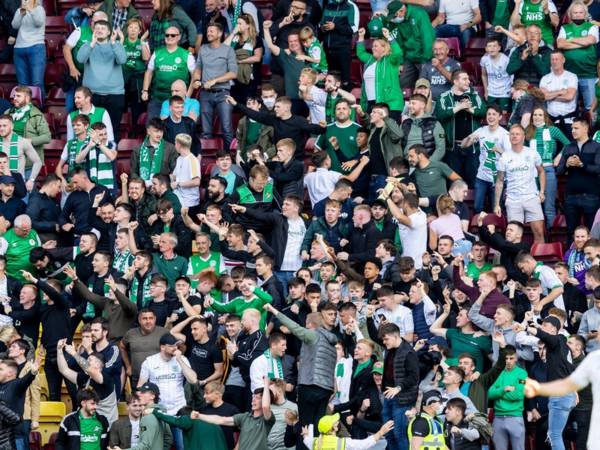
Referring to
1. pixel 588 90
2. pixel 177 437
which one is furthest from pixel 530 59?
pixel 177 437

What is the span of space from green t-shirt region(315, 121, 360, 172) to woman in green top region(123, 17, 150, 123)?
311 centimetres

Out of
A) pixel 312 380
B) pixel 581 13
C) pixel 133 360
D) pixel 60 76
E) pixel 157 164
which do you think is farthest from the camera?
pixel 60 76

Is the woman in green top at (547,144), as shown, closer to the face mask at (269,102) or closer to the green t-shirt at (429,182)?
the green t-shirt at (429,182)

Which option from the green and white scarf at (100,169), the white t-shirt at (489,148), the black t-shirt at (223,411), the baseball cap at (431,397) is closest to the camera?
the baseball cap at (431,397)

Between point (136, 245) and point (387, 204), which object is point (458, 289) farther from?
point (136, 245)

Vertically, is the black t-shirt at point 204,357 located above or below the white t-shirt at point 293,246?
below

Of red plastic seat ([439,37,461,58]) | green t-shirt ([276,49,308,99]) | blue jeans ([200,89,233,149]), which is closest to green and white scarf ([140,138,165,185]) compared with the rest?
blue jeans ([200,89,233,149])

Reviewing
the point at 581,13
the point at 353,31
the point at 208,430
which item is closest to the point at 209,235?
the point at 208,430

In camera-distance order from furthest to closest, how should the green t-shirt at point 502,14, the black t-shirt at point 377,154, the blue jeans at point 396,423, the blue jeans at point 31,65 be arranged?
the green t-shirt at point 502,14 < the blue jeans at point 31,65 < the black t-shirt at point 377,154 < the blue jeans at point 396,423

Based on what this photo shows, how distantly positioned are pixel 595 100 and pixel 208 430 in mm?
7415

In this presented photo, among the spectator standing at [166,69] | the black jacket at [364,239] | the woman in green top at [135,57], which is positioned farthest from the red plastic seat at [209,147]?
the black jacket at [364,239]

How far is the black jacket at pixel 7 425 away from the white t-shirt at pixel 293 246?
389cm

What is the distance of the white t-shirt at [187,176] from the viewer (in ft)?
75.0

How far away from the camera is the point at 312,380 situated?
19406mm
